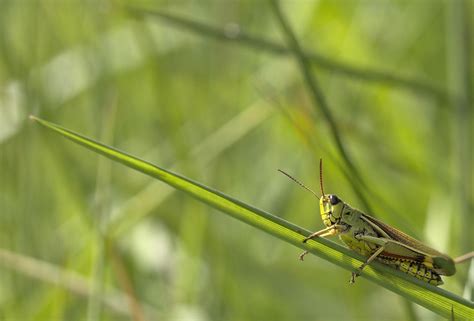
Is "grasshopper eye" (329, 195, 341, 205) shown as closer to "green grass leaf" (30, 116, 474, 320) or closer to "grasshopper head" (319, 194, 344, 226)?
"grasshopper head" (319, 194, 344, 226)

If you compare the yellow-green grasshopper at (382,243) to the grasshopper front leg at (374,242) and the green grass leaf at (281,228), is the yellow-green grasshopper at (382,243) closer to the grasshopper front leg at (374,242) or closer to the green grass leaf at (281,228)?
the grasshopper front leg at (374,242)

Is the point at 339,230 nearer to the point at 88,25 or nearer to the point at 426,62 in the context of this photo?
the point at 88,25

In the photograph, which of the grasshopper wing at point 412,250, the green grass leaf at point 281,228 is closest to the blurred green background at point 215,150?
the grasshopper wing at point 412,250

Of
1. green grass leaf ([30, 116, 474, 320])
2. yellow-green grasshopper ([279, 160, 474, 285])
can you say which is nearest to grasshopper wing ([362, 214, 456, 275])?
yellow-green grasshopper ([279, 160, 474, 285])

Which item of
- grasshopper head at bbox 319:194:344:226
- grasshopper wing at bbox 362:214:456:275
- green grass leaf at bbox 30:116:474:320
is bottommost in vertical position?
green grass leaf at bbox 30:116:474:320

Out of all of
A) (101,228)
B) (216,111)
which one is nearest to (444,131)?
(216,111)

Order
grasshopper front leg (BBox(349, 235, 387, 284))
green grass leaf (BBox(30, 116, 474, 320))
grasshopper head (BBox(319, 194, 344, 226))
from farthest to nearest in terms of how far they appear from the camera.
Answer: grasshopper head (BBox(319, 194, 344, 226)) < grasshopper front leg (BBox(349, 235, 387, 284)) < green grass leaf (BBox(30, 116, 474, 320))

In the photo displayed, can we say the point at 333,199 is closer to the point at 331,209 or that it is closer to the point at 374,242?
the point at 331,209

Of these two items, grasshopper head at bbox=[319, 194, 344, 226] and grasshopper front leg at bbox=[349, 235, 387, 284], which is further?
grasshopper head at bbox=[319, 194, 344, 226]
